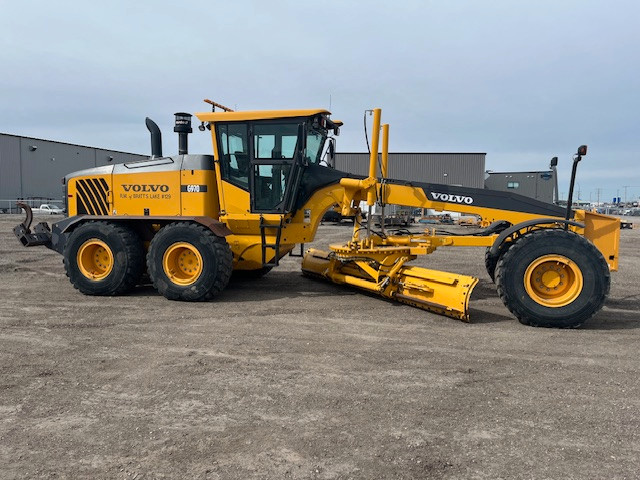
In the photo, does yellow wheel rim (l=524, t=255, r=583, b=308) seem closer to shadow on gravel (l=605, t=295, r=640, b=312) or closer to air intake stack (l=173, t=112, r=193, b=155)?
shadow on gravel (l=605, t=295, r=640, b=312)

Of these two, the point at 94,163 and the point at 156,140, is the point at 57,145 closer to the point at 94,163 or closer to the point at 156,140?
the point at 94,163

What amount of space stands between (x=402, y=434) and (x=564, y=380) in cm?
186

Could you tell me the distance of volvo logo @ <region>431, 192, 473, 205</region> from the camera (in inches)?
273

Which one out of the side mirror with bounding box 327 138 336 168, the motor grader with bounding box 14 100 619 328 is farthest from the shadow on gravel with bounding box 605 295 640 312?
the side mirror with bounding box 327 138 336 168

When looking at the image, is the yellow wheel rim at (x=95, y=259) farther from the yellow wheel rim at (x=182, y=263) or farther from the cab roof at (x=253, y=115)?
the cab roof at (x=253, y=115)

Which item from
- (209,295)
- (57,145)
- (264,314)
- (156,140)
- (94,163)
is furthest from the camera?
(94,163)

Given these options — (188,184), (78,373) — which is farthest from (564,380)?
(188,184)

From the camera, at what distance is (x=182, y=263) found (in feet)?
23.8

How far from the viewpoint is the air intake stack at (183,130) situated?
25.7 feet

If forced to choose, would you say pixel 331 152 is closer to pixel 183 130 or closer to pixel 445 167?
pixel 183 130

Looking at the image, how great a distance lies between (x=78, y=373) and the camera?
13.7 feet

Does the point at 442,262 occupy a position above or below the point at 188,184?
below

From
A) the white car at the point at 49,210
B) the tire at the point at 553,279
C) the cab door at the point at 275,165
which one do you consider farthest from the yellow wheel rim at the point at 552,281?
the white car at the point at 49,210

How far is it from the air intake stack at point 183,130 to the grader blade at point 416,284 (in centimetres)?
310
